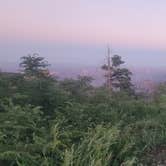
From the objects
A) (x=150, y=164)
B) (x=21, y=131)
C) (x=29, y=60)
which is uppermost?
(x=29, y=60)

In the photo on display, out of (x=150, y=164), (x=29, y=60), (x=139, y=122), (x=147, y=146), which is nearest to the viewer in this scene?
(x=150, y=164)

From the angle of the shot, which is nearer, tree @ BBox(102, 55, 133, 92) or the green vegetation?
the green vegetation

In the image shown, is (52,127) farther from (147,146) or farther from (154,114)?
(154,114)

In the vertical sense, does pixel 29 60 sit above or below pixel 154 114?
above

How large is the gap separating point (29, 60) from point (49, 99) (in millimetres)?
6426

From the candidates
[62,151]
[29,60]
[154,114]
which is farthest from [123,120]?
[29,60]

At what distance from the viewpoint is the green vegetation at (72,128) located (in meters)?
6.84

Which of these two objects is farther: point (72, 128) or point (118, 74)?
point (118, 74)

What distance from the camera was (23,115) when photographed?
7.63m

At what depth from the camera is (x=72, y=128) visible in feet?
26.9

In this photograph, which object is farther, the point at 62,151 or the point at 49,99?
the point at 49,99

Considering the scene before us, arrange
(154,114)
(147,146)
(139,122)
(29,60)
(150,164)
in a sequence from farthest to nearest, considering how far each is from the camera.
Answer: (29,60) < (154,114) < (139,122) < (147,146) < (150,164)

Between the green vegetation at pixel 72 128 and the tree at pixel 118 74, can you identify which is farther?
the tree at pixel 118 74

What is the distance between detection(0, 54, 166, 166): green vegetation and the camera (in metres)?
6.84
